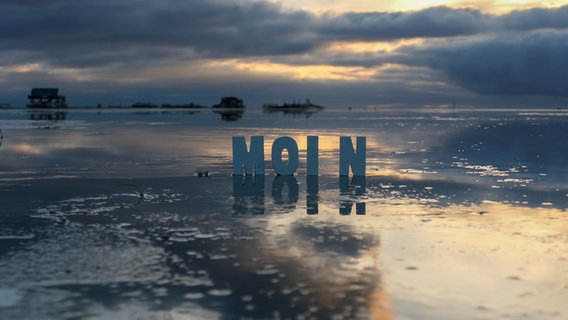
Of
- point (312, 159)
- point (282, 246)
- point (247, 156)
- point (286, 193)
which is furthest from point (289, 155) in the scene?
point (282, 246)

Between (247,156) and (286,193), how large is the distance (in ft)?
16.7

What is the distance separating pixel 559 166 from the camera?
28953mm

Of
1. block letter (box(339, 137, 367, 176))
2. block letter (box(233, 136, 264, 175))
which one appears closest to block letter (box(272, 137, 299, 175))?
block letter (box(233, 136, 264, 175))

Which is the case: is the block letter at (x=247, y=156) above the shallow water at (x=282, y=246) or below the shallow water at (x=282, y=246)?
above

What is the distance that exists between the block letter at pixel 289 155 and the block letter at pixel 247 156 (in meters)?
0.61

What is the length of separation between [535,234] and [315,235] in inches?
202

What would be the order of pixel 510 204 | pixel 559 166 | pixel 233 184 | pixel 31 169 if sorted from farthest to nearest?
pixel 559 166 < pixel 31 169 < pixel 233 184 < pixel 510 204

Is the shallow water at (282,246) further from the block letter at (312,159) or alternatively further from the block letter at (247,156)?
the block letter at (247,156)

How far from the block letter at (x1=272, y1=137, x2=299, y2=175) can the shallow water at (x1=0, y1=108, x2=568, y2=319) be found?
1.42 ft

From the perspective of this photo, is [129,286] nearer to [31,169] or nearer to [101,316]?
[101,316]

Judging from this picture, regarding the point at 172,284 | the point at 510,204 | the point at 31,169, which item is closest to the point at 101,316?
the point at 172,284

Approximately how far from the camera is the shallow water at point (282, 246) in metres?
8.99

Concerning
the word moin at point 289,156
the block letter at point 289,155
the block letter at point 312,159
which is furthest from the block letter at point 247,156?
the block letter at point 312,159

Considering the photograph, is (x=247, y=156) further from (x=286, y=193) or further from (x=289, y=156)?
(x=286, y=193)
